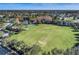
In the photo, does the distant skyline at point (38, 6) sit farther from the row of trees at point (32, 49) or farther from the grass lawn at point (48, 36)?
the row of trees at point (32, 49)

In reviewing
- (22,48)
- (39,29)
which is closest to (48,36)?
(39,29)

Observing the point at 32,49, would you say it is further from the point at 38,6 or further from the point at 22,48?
the point at 38,6

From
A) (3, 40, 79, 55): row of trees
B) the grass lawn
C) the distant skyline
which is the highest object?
the distant skyline

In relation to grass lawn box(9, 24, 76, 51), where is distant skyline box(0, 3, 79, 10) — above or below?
above

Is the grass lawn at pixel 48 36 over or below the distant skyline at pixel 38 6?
below

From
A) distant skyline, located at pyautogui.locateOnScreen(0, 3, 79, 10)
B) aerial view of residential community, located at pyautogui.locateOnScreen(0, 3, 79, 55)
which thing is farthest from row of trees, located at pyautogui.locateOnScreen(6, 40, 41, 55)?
distant skyline, located at pyautogui.locateOnScreen(0, 3, 79, 10)

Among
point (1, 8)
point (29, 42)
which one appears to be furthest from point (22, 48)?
point (1, 8)

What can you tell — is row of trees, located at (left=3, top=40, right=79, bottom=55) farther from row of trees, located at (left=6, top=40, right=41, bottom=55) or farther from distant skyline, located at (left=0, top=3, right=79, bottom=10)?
distant skyline, located at (left=0, top=3, right=79, bottom=10)

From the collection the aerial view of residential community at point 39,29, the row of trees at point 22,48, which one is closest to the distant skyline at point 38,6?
the aerial view of residential community at point 39,29

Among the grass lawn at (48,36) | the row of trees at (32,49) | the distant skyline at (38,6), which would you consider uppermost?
the distant skyline at (38,6)
